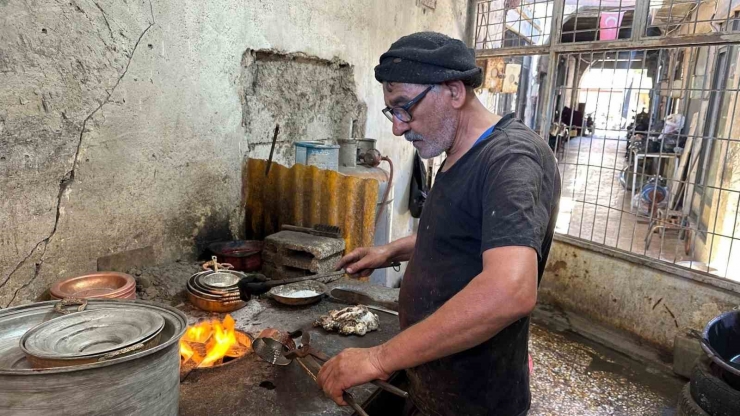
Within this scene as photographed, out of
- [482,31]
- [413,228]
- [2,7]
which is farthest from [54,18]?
[482,31]

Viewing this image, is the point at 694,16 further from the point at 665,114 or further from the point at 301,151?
the point at 301,151

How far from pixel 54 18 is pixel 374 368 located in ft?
8.33

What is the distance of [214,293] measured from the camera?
2.77 m

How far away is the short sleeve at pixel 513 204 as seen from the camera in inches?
50.8

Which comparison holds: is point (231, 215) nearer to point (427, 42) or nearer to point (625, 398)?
point (427, 42)

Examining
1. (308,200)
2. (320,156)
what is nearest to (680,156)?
(320,156)

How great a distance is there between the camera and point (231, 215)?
12.8ft

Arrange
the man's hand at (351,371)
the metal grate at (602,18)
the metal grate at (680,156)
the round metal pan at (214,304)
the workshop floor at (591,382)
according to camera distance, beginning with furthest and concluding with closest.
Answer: the metal grate at (680,156) → the metal grate at (602,18) → the workshop floor at (591,382) → the round metal pan at (214,304) → the man's hand at (351,371)

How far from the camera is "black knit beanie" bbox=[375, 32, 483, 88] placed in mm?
1586

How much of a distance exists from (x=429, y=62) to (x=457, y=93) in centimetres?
15

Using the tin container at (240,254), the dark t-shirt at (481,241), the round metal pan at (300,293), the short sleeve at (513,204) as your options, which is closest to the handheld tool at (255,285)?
the round metal pan at (300,293)

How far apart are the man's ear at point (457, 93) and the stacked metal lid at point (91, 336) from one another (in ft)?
4.08

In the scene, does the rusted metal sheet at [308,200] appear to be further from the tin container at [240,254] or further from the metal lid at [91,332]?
the metal lid at [91,332]

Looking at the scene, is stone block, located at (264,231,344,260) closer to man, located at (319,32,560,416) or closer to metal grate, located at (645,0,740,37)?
man, located at (319,32,560,416)
